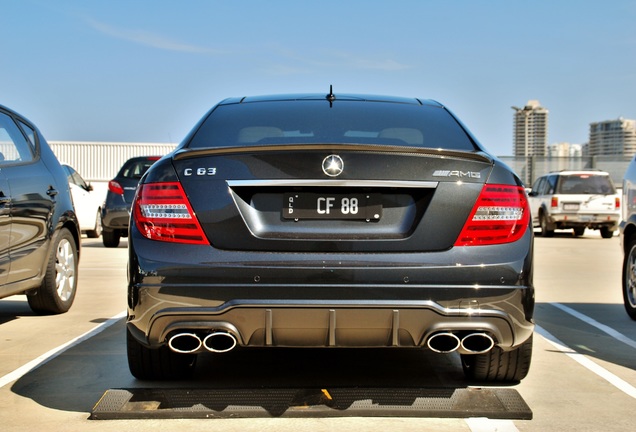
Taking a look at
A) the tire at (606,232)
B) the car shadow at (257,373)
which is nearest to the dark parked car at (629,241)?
the car shadow at (257,373)

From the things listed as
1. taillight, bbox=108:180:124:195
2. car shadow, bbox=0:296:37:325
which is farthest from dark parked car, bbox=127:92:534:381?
taillight, bbox=108:180:124:195

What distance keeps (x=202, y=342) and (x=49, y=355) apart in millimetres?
2070

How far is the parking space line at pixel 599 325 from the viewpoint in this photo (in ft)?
22.9

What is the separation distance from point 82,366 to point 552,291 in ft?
20.6

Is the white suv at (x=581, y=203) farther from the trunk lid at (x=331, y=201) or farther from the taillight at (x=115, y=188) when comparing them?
the trunk lid at (x=331, y=201)

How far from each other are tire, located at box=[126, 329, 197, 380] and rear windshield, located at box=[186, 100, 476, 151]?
1.12 m

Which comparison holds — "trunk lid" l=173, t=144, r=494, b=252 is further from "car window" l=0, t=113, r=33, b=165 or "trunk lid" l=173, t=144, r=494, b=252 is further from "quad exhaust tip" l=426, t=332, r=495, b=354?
"car window" l=0, t=113, r=33, b=165

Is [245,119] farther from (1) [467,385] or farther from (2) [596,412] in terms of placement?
(2) [596,412]

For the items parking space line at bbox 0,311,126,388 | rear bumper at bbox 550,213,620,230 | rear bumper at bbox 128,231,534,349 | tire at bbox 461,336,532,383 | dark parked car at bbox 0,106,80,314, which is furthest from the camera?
rear bumper at bbox 550,213,620,230

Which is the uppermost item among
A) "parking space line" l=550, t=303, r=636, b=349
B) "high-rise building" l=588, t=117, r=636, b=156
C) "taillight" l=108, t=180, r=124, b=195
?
"high-rise building" l=588, t=117, r=636, b=156

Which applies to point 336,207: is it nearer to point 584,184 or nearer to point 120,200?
point 120,200

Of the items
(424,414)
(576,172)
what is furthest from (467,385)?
(576,172)

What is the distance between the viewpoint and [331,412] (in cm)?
443

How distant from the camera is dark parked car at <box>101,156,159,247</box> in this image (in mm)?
17188
